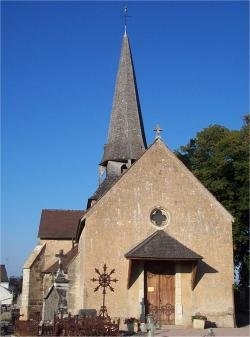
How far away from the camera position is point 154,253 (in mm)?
19625

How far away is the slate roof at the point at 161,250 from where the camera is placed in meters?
19.5

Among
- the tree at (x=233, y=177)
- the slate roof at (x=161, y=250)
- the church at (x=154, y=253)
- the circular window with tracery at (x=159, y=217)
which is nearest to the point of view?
the slate roof at (x=161, y=250)

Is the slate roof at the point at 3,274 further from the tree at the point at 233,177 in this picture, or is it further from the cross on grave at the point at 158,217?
the cross on grave at the point at 158,217

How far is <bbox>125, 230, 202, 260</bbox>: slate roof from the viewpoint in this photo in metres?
19.5

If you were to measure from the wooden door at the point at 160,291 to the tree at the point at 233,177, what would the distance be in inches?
291

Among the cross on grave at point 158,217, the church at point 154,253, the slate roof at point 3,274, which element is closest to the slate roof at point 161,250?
the church at point 154,253

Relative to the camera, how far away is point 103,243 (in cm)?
2066

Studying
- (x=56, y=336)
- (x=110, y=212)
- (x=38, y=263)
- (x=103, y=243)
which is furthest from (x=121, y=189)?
(x=38, y=263)

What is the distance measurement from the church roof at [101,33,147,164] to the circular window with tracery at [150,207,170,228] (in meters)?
7.18

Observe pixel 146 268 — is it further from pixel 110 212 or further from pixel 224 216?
pixel 224 216

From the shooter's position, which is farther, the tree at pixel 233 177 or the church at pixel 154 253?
the tree at pixel 233 177

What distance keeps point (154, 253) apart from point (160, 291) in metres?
2.12

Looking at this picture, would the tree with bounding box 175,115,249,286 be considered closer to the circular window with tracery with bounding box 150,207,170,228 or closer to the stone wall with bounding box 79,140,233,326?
the stone wall with bounding box 79,140,233,326

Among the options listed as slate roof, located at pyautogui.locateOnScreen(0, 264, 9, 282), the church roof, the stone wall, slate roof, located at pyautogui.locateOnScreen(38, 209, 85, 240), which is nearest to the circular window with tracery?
the stone wall
